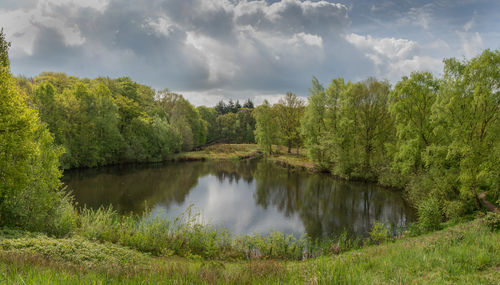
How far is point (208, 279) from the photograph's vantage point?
3.78m

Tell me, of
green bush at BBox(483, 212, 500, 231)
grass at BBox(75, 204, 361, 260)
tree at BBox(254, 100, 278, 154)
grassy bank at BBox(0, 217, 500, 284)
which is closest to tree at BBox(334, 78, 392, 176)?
green bush at BBox(483, 212, 500, 231)

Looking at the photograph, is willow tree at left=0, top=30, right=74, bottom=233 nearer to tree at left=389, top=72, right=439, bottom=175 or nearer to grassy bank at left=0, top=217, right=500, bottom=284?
grassy bank at left=0, top=217, right=500, bottom=284

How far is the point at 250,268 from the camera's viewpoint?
4.62 metres

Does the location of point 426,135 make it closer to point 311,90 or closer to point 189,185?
point 311,90

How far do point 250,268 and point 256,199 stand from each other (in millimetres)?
18958

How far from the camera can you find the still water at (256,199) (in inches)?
666

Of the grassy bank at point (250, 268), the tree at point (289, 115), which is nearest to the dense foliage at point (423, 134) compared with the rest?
the grassy bank at point (250, 268)

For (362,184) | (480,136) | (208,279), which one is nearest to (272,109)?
(362,184)

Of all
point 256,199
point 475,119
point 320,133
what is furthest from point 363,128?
point 256,199

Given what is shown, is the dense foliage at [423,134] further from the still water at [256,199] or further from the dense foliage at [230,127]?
the dense foliage at [230,127]

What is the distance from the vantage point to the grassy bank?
3672mm

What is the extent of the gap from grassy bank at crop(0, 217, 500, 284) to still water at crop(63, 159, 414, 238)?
7.45 meters

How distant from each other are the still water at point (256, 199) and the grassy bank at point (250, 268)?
24.4ft

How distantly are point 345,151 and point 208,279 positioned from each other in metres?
31.6
